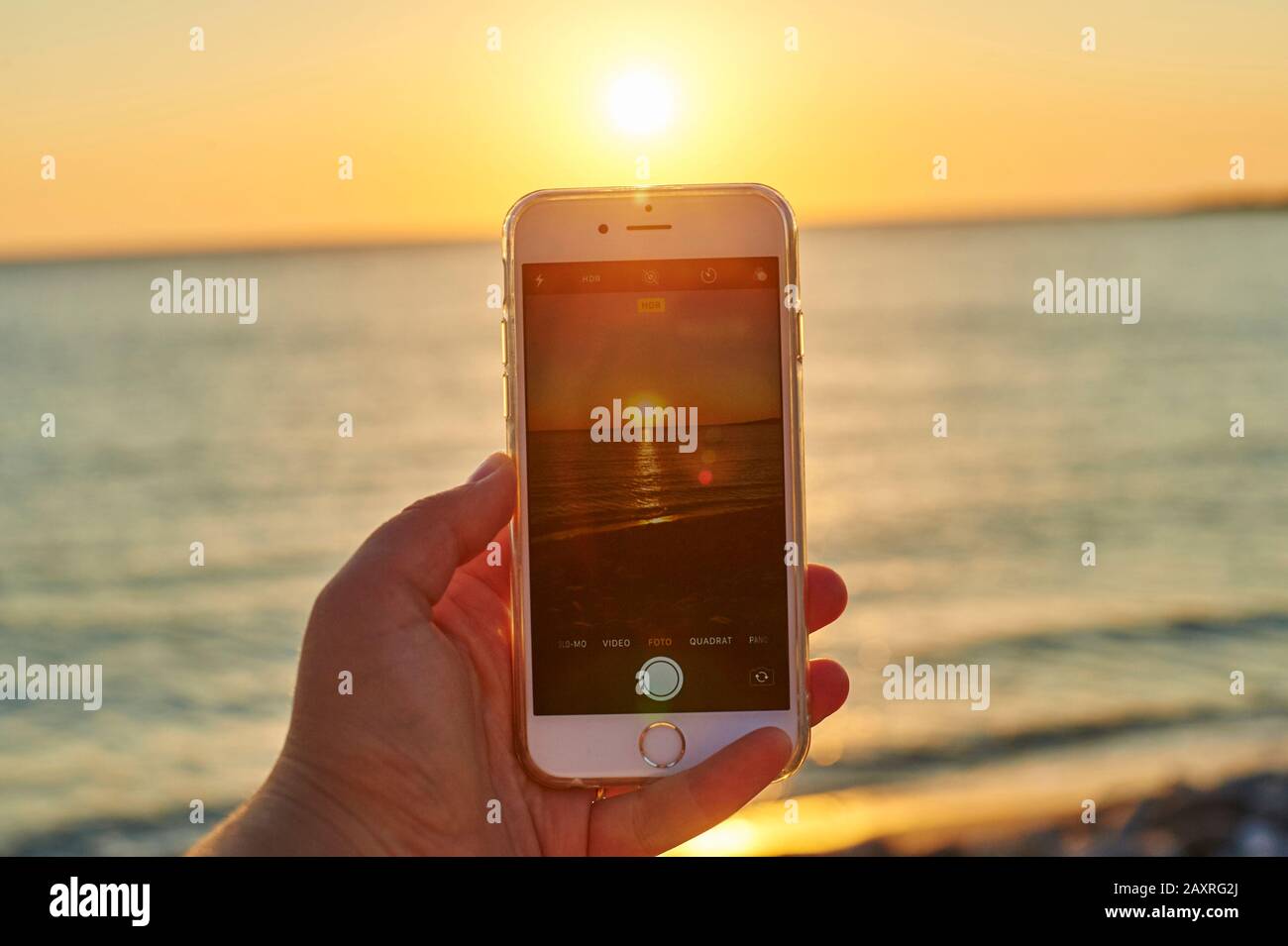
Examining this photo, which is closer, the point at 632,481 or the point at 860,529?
the point at 632,481

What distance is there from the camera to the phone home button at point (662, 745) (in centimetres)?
269

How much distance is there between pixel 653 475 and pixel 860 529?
29.4ft

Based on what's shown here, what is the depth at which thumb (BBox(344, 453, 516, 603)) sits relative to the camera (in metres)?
2.58

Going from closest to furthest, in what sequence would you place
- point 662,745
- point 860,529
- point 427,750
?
point 427,750, point 662,745, point 860,529

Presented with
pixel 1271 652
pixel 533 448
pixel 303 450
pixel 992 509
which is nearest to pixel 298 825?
pixel 533 448

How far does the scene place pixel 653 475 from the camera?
280cm

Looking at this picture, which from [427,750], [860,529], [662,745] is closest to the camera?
[427,750]

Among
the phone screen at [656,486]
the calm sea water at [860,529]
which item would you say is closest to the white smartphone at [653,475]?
the phone screen at [656,486]

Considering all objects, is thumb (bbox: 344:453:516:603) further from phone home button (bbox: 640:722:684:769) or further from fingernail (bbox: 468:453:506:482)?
phone home button (bbox: 640:722:684:769)

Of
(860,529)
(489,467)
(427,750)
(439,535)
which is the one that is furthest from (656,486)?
(860,529)

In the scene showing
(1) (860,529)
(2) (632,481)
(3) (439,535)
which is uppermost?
(2) (632,481)

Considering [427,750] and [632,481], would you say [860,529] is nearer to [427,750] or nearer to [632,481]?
[632,481]
